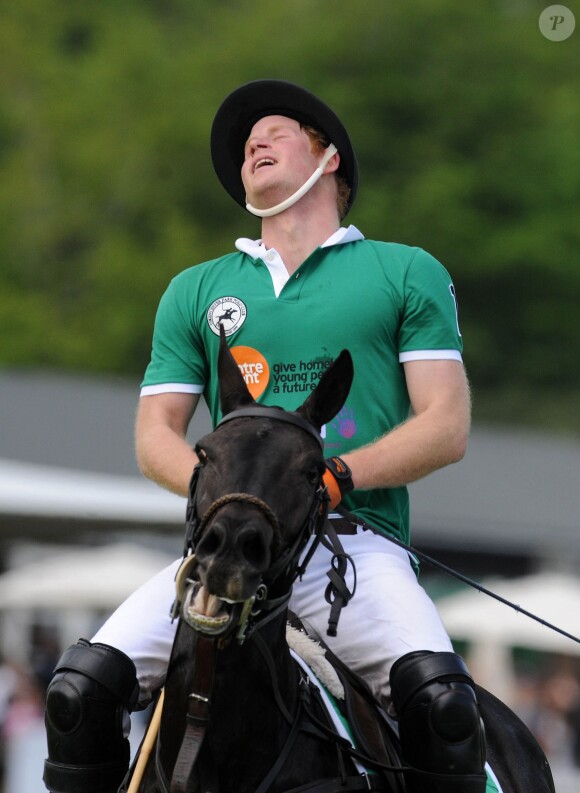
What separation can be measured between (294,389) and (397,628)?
0.93 m

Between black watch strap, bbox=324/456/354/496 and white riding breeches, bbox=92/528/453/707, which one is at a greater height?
black watch strap, bbox=324/456/354/496

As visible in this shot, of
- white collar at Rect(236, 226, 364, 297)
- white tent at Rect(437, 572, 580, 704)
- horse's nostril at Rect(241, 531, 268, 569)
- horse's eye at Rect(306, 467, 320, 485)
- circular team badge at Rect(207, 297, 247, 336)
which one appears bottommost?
white tent at Rect(437, 572, 580, 704)

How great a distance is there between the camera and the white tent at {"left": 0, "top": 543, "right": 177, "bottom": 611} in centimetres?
1886

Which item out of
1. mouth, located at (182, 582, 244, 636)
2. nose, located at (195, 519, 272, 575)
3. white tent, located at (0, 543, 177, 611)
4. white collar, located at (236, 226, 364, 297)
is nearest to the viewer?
nose, located at (195, 519, 272, 575)

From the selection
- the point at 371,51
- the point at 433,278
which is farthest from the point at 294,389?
the point at 371,51

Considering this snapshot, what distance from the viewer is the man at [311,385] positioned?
15.9 feet

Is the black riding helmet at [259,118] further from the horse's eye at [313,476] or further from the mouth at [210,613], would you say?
the mouth at [210,613]

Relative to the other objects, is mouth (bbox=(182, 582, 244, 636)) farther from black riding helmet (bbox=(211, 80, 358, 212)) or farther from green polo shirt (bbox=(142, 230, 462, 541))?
black riding helmet (bbox=(211, 80, 358, 212))

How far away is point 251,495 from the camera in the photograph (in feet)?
13.8

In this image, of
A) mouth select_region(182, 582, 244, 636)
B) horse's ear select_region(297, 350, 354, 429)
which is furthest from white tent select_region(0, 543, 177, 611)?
mouth select_region(182, 582, 244, 636)

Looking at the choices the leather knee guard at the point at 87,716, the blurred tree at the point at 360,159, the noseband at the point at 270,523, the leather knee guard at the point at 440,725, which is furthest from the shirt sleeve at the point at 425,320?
the blurred tree at the point at 360,159

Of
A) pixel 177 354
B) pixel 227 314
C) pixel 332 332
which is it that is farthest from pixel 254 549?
pixel 177 354

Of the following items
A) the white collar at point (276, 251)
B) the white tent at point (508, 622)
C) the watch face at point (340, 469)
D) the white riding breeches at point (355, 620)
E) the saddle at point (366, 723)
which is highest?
the white collar at point (276, 251)

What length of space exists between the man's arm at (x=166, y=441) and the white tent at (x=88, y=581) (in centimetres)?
1307
